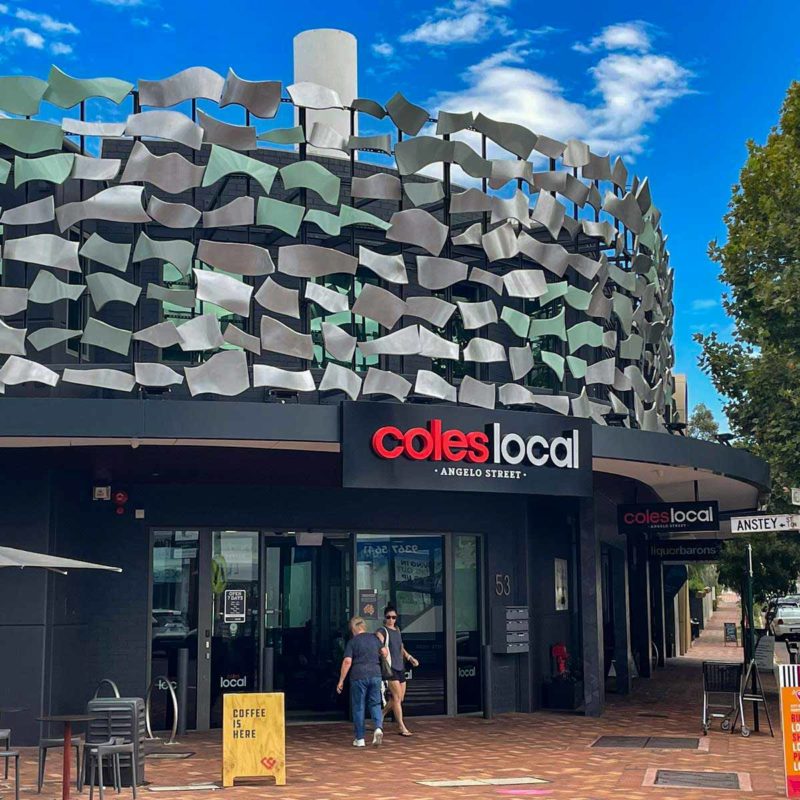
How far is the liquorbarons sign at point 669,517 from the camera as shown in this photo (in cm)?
1939

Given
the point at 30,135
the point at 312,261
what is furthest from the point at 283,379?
the point at 30,135

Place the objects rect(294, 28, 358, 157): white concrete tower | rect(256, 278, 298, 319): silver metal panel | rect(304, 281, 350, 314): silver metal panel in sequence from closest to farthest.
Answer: rect(256, 278, 298, 319): silver metal panel → rect(304, 281, 350, 314): silver metal panel → rect(294, 28, 358, 157): white concrete tower

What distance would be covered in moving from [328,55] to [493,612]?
9091 mm

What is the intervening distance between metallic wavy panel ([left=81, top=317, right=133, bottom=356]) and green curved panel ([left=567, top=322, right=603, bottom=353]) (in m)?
6.41

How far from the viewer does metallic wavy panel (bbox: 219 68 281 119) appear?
52.9ft

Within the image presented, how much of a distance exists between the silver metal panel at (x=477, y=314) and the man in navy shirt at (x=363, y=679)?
175 inches

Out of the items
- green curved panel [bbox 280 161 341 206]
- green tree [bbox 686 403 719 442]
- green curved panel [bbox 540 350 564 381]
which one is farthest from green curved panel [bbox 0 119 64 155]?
green tree [bbox 686 403 719 442]

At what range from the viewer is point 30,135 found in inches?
602

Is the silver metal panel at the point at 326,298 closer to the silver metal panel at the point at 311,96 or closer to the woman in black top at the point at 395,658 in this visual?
the silver metal panel at the point at 311,96

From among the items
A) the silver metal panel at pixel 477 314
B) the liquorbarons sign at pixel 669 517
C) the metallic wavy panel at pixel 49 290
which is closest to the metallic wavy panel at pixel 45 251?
the metallic wavy panel at pixel 49 290

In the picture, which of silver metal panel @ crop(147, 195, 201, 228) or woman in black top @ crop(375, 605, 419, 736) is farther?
woman in black top @ crop(375, 605, 419, 736)

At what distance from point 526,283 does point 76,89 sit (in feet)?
21.4

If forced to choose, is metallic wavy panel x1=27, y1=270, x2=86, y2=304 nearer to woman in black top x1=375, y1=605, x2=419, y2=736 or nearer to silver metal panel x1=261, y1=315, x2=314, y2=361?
silver metal panel x1=261, y1=315, x2=314, y2=361

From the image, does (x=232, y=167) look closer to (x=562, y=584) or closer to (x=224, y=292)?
(x=224, y=292)
